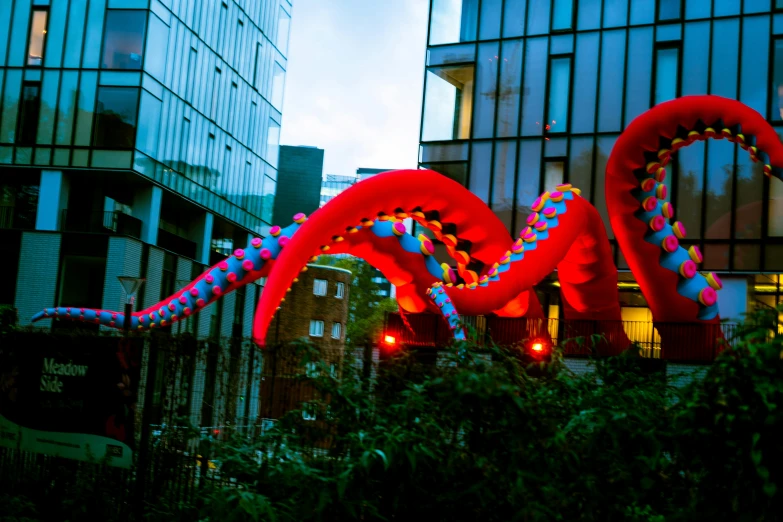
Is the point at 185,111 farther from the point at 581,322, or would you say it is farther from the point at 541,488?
the point at 541,488

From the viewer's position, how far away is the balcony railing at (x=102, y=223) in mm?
34188

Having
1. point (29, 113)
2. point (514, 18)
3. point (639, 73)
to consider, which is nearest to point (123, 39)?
point (29, 113)

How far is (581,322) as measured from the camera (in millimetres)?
19516

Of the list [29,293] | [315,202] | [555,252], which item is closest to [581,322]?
[555,252]

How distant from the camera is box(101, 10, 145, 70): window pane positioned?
33.9m

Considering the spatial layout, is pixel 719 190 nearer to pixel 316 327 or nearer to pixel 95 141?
pixel 95 141

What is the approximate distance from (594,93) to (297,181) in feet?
240

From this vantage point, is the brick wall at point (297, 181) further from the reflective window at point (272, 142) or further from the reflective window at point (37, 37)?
the reflective window at point (37, 37)

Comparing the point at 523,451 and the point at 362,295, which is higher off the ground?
the point at 362,295

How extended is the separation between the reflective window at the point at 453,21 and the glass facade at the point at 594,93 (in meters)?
0.04

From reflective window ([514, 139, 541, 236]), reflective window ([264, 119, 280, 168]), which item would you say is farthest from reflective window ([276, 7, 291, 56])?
reflective window ([514, 139, 541, 236])

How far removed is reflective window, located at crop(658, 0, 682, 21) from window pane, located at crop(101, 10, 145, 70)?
704 inches

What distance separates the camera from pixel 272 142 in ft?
156

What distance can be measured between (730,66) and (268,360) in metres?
20.8
